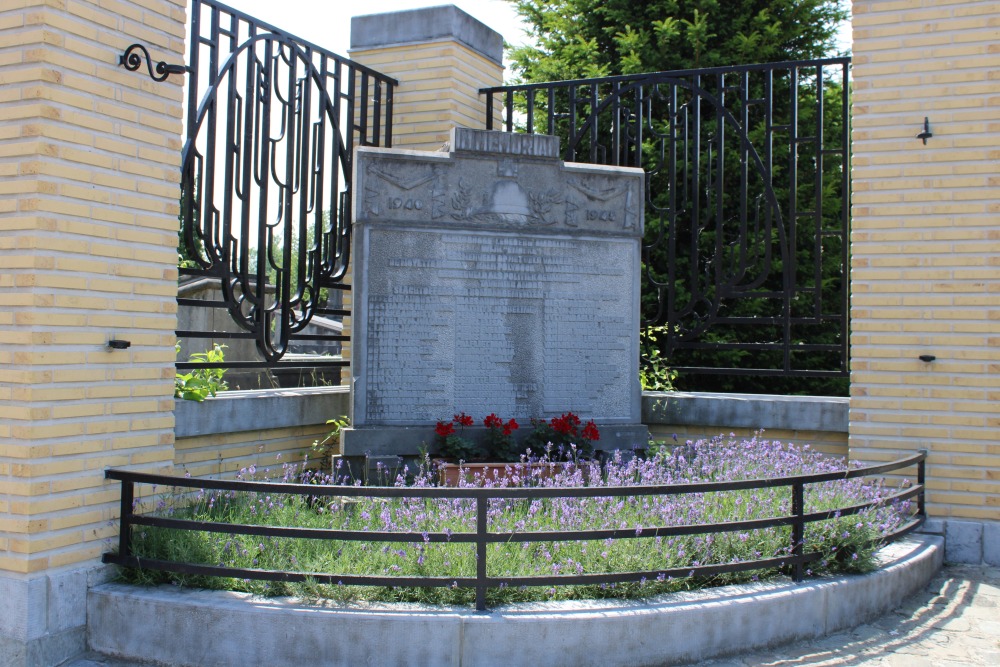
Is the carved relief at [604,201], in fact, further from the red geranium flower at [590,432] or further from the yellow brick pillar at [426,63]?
the yellow brick pillar at [426,63]

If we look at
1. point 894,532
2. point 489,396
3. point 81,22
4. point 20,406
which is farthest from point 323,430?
point 894,532

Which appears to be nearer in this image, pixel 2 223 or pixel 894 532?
pixel 2 223

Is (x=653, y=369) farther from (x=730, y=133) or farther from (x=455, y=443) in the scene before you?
(x=730, y=133)

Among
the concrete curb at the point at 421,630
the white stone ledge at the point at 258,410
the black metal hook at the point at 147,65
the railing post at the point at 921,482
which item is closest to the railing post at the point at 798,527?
the concrete curb at the point at 421,630

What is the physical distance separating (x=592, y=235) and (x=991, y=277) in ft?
9.12

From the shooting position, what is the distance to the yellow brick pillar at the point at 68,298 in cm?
417

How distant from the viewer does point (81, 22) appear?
4.41 m

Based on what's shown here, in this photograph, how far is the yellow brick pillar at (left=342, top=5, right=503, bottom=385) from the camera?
8406 millimetres

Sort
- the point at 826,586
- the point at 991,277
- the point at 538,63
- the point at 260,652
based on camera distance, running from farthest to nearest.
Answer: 1. the point at 538,63
2. the point at 991,277
3. the point at 826,586
4. the point at 260,652

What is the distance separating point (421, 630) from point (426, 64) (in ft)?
19.3

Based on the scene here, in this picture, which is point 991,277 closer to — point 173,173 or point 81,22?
point 173,173

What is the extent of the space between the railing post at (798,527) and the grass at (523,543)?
0.13 meters

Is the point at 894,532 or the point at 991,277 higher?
the point at 991,277

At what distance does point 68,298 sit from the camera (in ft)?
14.2
